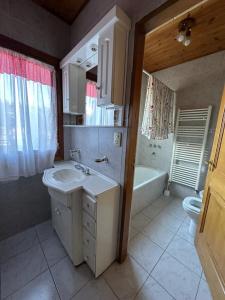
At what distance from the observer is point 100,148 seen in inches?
54.6

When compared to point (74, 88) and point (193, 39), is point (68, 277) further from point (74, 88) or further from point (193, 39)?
point (193, 39)

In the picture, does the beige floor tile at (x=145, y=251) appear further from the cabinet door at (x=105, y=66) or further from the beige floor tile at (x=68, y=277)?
the cabinet door at (x=105, y=66)

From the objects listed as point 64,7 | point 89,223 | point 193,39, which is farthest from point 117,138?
point 193,39

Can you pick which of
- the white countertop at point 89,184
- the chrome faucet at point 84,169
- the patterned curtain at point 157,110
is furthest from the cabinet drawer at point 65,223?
the patterned curtain at point 157,110

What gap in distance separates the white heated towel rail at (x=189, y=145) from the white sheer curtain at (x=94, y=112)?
5.67 ft

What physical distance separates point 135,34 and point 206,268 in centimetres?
205

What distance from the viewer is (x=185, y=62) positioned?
234 cm

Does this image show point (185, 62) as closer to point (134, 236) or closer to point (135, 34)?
point (135, 34)

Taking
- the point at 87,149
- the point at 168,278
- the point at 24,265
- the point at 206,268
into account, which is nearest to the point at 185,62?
the point at 87,149

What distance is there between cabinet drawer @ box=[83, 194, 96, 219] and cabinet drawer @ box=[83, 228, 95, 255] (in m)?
0.23

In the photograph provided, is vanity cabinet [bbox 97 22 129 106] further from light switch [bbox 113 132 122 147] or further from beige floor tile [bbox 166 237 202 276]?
beige floor tile [bbox 166 237 202 276]

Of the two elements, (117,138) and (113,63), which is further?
(117,138)

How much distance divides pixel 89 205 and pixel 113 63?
43.9 inches

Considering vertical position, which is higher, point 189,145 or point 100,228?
point 189,145
